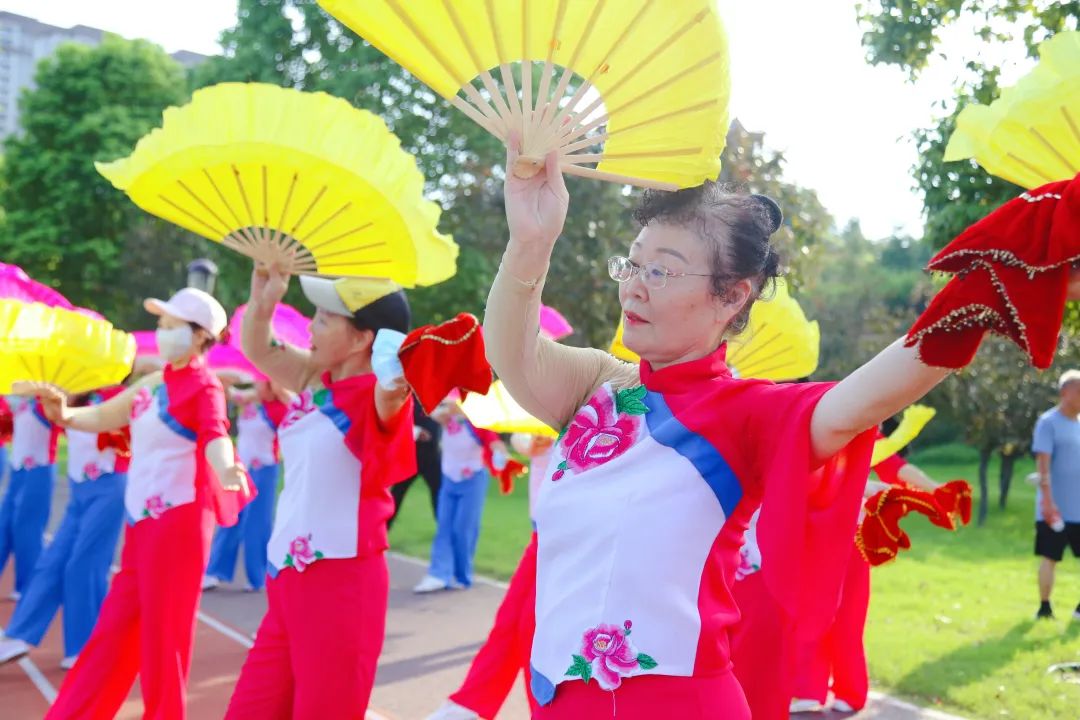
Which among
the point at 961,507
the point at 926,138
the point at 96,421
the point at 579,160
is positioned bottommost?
the point at 96,421

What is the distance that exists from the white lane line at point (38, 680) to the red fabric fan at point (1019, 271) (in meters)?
5.65

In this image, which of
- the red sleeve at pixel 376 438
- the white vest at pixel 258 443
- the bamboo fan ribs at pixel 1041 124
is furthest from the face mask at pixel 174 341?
the white vest at pixel 258 443

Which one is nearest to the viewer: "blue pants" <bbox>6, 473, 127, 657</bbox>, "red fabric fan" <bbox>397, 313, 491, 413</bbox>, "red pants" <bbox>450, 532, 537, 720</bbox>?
"red fabric fan" <bbox>397, 313, 491, 413</bbox>

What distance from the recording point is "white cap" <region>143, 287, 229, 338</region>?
4.96 m

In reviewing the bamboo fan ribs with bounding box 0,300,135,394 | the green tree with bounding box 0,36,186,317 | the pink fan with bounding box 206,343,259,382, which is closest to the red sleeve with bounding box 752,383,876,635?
the bamboo fan ribs with bounding box 0,300,135,394

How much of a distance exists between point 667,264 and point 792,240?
10458 millimetres

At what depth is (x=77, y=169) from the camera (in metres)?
28.5

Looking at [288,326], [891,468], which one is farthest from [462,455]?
[891,468]

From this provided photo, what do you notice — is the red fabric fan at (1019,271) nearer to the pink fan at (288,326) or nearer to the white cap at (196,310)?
the white cap at (196,310)

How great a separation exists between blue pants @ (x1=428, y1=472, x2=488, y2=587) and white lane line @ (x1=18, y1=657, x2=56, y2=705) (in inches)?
146

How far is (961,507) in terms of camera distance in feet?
13.3

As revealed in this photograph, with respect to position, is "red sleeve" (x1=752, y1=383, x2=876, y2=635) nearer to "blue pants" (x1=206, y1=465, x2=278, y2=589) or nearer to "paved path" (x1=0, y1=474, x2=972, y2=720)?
"paved path" (x1=0, y1=474, x2=972, y2=720)

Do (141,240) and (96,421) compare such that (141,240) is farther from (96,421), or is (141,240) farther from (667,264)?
(667,264)

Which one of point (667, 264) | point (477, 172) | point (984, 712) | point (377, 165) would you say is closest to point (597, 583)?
point (667, 264)
